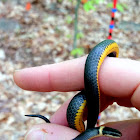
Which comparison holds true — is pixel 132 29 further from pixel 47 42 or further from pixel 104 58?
pixel 104 58

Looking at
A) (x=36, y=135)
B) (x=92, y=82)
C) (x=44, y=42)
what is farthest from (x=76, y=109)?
(x=44, y=42)

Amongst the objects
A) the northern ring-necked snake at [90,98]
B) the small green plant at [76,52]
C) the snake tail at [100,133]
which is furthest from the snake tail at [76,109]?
the small green plant at [76,52]

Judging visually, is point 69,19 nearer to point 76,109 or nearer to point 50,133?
point 76,109

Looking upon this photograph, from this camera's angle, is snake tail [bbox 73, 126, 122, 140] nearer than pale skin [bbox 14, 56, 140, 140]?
Yes

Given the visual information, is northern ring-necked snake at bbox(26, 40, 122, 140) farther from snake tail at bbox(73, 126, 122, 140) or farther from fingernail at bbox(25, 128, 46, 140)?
fingernail at bbox(25, 128, 46, 140)

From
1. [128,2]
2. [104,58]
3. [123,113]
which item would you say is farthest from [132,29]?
[104,58]

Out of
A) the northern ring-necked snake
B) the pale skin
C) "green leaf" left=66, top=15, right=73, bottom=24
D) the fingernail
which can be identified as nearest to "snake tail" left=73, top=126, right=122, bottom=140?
the northern ring-necked snake

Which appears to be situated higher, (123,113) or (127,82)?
(127,82)

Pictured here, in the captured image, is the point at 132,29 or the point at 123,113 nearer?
the point at 123,113

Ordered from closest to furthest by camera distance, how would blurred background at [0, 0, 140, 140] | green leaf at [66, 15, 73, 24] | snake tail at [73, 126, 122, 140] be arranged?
snake tail at [73, 126, 122, 140]
blurred background at [0, 0, 140, 140]
green leaf at [66, 15, 73, 24]
